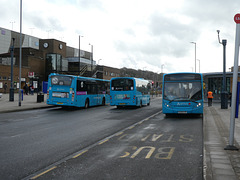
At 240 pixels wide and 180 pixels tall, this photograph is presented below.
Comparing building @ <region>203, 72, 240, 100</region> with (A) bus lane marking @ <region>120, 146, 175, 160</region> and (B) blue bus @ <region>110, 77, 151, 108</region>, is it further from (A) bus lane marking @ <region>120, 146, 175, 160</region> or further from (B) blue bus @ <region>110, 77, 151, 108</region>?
(A) bus lane marking @ <region>120, 146, 175, 160</region>

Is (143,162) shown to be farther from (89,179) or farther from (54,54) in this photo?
(54,54)

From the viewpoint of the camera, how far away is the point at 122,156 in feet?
21.8

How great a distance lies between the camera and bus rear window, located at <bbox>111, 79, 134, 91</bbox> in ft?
78.3

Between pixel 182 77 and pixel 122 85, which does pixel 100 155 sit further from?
pixel 122 85

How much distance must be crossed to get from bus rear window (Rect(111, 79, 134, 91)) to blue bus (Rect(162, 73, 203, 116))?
7474mm

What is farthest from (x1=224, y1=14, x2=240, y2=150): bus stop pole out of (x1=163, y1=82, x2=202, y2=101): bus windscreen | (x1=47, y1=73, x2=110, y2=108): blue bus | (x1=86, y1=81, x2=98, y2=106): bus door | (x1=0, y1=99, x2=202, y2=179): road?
(x1=86, y1=81, x2=98, y2=106): bus door

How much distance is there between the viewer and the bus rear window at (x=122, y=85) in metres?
23.9

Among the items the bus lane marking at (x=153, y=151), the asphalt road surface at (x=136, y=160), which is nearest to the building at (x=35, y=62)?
the asphalt road surface at (x=136, y=160)

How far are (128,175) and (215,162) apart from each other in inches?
75.9

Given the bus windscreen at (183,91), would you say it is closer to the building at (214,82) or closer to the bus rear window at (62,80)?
the bus rear window at (62,80)

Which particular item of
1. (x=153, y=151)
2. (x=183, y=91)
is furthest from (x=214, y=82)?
(x=153, y=151)

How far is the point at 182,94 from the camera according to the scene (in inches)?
627

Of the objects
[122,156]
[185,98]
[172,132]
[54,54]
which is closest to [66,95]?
[185,98]

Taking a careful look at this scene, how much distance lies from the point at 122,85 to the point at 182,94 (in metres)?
8.77
